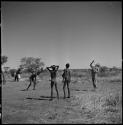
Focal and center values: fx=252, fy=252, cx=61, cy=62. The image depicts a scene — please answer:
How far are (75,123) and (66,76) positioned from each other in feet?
19.1

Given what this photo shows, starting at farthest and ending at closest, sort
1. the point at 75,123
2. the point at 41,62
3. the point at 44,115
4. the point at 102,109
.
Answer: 1. the point at 41,62
2. the point at 102,109
3. the point at 44,115
4. the point at 75,123

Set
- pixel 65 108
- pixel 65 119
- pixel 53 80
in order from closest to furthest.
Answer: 1. pixel 65 119
2. pixel 65 108
3. pixel 53 80

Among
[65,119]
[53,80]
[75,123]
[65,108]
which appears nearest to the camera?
[75,123]

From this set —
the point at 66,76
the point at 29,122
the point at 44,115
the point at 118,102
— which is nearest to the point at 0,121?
the point at 29,122

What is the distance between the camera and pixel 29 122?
7719mm

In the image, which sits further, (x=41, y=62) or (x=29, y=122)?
(x=41, y=62)

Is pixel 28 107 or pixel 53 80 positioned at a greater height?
pixel 53 80

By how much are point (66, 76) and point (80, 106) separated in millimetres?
3102

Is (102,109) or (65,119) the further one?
(102,109)

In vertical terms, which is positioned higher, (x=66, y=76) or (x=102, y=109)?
(x=66, y=76)

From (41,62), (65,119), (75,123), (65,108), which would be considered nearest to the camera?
(75,123)

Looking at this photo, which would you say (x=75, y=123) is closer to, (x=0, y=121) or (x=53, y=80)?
(x=0, y=121)

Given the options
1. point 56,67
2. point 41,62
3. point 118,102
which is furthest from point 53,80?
point 41,62

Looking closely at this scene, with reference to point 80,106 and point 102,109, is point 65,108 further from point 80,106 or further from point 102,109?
point 102,109
